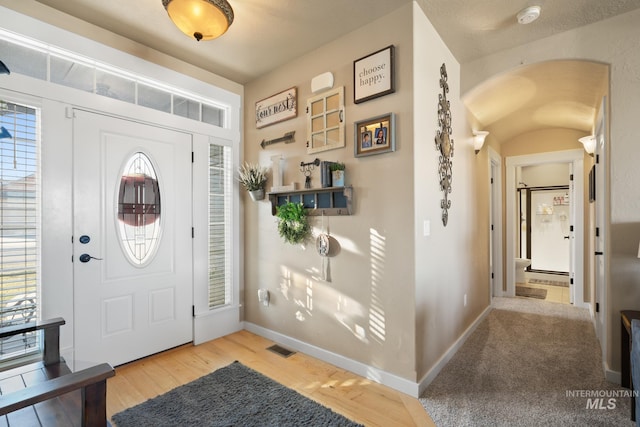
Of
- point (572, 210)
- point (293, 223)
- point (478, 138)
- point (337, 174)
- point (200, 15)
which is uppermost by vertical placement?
point (200, 15)

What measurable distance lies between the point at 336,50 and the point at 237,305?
271 cm

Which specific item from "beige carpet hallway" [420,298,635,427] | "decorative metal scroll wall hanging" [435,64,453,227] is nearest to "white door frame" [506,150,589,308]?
"beige carpet hallway" [420,298,635,427]

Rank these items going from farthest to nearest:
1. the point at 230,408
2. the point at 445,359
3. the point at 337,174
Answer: the point at 445,359 < the point at 337,174 < the point at 230,408

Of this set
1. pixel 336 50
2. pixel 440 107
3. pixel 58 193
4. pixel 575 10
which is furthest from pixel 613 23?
pixel 58 193

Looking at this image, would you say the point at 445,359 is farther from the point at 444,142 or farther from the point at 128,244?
the point at 128,244

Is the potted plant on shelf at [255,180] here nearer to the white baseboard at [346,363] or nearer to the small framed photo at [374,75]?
the small framed photo at [374,75]

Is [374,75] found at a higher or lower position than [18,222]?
higher

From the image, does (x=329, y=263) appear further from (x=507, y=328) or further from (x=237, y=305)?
(x=507, y=328)

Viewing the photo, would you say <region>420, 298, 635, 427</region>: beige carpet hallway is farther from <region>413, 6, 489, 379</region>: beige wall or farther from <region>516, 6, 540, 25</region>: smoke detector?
<region>516, 6, 540, 25</region>: smoke detector

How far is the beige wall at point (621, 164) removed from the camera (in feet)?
7.32

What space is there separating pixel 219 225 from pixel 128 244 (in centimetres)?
87

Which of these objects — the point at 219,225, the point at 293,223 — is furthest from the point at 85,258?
the point at 293,223

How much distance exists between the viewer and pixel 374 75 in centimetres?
242

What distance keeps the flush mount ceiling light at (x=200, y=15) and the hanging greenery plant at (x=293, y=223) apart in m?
1.45
